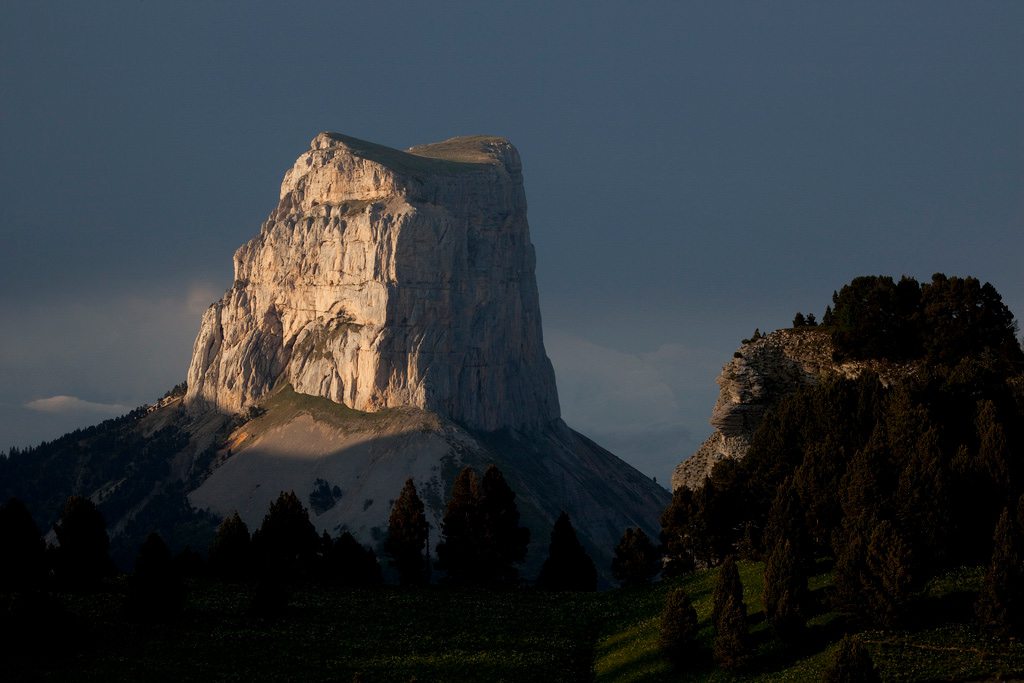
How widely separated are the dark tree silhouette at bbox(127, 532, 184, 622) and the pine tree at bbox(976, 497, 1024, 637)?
43972 mm

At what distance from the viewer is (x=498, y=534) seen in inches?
4503

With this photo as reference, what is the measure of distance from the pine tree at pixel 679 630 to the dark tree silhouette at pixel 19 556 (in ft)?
135

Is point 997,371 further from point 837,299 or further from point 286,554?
point 286,554

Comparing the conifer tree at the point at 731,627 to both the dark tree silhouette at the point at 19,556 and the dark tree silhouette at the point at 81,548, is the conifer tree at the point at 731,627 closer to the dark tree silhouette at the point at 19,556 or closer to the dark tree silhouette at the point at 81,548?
the dark tree silhouette at the point at 81,548

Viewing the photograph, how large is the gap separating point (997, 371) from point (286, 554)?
5423cm

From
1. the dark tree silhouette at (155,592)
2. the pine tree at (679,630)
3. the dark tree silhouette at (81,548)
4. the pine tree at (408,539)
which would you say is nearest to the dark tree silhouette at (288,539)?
the pine tree at (408,539)

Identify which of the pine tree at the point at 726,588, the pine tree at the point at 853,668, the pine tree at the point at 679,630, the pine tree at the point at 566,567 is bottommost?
the pine tree at the point at 853,668

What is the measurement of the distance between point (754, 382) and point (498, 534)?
901 inches

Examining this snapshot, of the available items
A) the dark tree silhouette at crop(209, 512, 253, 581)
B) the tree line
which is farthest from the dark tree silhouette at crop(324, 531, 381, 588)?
the tree line

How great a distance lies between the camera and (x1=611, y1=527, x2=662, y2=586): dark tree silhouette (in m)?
121

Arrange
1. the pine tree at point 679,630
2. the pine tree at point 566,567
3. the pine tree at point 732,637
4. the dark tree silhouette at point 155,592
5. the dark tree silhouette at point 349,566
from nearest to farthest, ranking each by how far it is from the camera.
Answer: the pine tree at point 732,637
the pine tree at point 679,630
the dark tree silhouette at point 155,592
the dark tree silhouette at point 349,566
the pine tree at point 566,567

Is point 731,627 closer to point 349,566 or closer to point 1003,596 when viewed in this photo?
point 1003,596

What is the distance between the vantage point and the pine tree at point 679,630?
71125 millimetres

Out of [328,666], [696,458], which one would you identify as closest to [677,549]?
[696,458]
